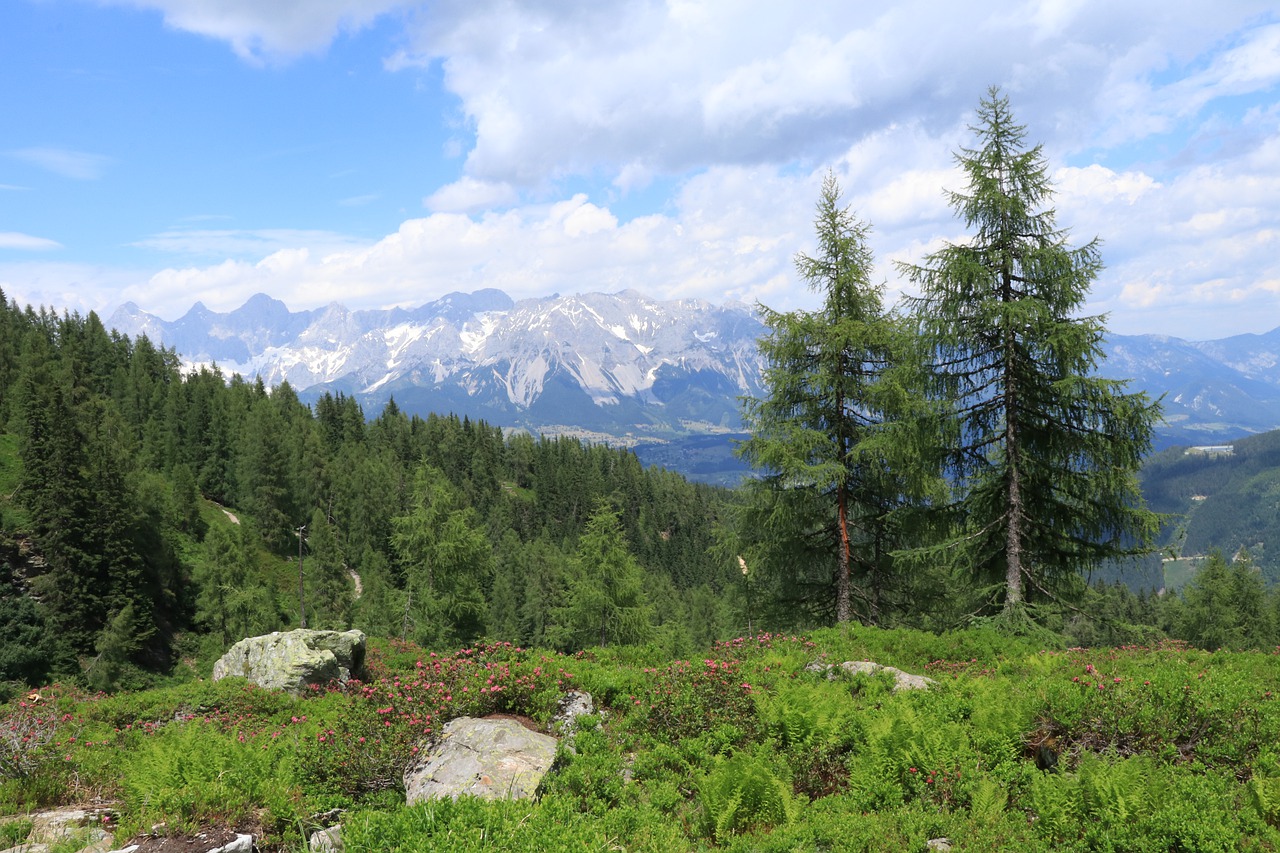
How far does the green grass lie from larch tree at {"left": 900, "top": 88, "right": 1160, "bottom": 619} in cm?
388

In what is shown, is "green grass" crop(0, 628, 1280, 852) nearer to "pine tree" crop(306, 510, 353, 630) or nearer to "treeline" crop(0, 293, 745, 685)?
"treeline" crop(0, 293, 745, 685)

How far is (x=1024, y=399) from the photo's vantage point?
539 inches

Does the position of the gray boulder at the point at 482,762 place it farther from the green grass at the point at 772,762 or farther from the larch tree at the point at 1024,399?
the larch tree at the point at 1024,399

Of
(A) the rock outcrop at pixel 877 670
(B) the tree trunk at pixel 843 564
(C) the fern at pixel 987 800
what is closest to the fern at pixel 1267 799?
(C) the fern at pixel 987 800

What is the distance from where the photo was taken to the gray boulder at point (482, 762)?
22.0 ft

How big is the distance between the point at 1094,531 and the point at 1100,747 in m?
8.55

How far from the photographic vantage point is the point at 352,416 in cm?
9869

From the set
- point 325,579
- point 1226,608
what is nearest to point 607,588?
point 325,579

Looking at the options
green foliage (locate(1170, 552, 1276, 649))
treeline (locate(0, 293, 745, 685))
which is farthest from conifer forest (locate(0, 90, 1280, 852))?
green foliage (locate(1170, 552, 1276, 649))

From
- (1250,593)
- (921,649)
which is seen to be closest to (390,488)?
(921,649)

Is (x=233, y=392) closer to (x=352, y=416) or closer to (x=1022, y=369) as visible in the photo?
(x=352, y=416)

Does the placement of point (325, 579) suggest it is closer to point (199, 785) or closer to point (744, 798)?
point (199, 785)

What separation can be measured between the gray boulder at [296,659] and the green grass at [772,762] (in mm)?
5901

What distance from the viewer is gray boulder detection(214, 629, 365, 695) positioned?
52.5 feet
